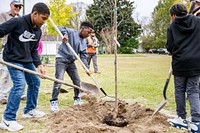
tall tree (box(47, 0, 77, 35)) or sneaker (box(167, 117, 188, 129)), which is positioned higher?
tall tree (box(47, 0, 77, 35))

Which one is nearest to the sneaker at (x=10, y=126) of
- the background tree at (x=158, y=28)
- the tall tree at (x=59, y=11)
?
the tall tree at (x=59, y=11)

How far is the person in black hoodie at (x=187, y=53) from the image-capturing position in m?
4.05

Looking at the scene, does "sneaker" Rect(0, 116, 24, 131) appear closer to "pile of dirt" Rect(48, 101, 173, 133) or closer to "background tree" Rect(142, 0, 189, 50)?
"pile of dirt" Rect(48, 101, 173, 133)

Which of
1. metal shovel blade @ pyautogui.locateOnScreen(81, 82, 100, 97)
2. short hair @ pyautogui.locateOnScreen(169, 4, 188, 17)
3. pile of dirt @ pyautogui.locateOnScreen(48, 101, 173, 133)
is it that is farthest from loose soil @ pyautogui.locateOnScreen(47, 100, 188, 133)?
short hair @ pyautogui.locateOnScreen(169, 4, 188, 17)

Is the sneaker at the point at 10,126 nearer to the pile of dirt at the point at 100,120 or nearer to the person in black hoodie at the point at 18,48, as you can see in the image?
the person in black hoodie at the point at 18,48

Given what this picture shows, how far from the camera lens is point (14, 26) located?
412 centimetres

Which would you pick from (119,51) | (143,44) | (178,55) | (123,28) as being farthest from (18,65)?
(143,44)

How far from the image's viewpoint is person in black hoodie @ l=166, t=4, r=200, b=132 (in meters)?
4.05

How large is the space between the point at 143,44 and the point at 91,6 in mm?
20437

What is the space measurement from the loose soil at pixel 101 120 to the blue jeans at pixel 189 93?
1.16ft

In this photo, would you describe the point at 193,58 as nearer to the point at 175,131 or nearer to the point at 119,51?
the point at 175,131

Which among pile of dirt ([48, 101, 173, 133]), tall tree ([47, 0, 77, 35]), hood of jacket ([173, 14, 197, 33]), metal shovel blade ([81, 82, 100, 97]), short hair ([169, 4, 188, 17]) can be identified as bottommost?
pile of dirt ([48, 101, 173, 133])

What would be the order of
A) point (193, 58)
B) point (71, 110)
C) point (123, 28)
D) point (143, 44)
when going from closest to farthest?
point (193, 58), point (71, 110), point (123, 28), point (143, 44)

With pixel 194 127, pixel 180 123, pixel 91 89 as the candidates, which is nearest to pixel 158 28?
pixel 91 89
